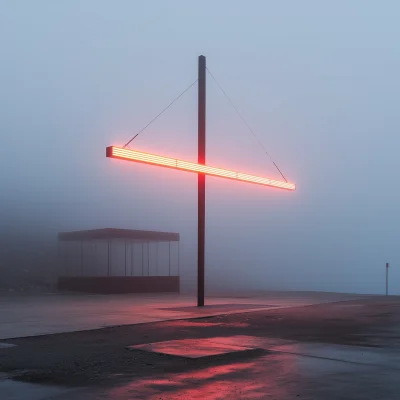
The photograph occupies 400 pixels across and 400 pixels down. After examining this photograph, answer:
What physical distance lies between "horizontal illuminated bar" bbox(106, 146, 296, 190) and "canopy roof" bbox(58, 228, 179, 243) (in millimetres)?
13753

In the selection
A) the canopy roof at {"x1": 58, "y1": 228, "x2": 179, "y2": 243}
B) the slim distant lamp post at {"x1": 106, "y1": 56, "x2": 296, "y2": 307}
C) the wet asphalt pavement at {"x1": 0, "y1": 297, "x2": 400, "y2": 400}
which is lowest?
the wet asphalt pavement at {"x1": 0, "y1": 297, "x2": 400, "y2": 400}

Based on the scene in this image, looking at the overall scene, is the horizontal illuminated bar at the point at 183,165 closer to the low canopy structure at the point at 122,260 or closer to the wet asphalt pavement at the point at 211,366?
the wet asphalt pavement at the point at 211,366

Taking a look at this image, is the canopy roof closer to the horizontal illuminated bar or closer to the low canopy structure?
the low canopy structure

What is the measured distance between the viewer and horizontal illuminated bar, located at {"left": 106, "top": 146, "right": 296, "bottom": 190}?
17973 millimetres

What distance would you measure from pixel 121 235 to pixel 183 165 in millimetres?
17479

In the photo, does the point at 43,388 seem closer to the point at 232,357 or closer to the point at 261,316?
the point at 232,357

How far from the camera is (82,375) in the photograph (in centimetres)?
792

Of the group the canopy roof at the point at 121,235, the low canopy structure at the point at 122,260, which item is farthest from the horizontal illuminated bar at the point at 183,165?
the low canopy structure at the point at 122,260

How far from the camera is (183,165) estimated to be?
66.8 feet

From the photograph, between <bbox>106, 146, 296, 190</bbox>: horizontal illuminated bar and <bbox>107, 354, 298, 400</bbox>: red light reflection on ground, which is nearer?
<bbox>107, 354, 298, 400</bbox>: red light reflection on ground

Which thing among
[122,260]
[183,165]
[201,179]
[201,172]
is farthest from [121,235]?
[183,165]

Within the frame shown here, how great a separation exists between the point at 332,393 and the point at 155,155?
43.0ft

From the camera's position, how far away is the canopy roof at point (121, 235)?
36500mm

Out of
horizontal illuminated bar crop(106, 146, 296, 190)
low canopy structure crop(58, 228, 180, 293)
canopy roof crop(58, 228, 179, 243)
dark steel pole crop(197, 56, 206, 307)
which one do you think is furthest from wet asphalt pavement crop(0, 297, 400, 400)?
low canopy structure crop(58, 228, 180, 293)
